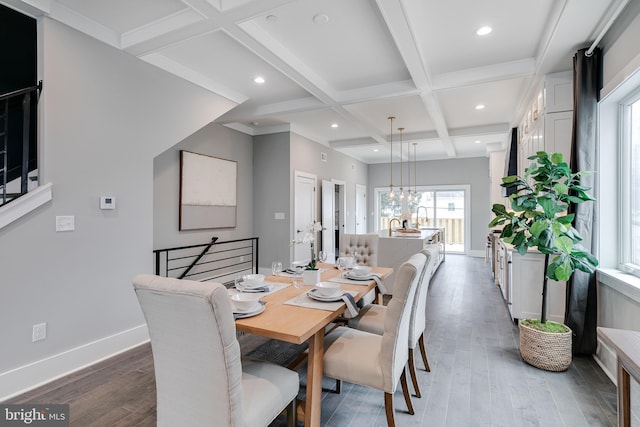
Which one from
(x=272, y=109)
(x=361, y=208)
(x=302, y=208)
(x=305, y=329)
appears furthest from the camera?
(x=361, y=208)

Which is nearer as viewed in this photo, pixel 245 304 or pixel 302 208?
pixel 245 304

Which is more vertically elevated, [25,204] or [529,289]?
[25,204]

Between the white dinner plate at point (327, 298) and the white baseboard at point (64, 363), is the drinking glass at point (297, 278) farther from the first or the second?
the white baseboard at point (64, 363)

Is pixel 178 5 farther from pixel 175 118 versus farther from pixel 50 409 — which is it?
pixel 50 409

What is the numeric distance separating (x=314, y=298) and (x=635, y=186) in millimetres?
2700

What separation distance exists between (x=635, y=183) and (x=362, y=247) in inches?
93.7

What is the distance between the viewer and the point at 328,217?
719 centimetres

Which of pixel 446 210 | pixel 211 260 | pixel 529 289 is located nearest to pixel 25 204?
pixel 211 260

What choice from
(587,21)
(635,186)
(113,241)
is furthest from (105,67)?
(635,186)

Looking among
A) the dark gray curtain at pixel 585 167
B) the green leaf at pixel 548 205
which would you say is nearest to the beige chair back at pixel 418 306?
the green leaf at pixel 548 205

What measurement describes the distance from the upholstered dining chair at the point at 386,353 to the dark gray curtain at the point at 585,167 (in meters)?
1.82

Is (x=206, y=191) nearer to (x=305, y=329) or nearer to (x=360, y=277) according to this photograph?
(x=360, y=277)

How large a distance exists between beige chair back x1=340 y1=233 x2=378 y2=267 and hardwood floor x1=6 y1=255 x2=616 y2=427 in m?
1.04

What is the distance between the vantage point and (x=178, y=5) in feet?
8.32
